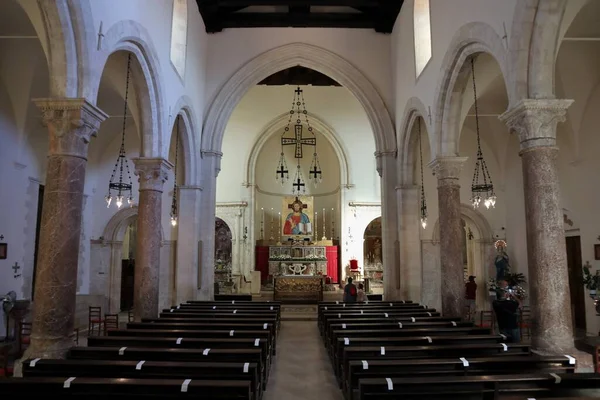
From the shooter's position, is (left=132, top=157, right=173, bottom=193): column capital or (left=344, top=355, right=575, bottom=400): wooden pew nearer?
(left=344, top=355, right=575, bottom=400): wooden pew

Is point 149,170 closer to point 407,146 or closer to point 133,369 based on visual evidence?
point 133,369

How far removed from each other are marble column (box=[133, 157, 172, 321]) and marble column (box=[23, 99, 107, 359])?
348 cm

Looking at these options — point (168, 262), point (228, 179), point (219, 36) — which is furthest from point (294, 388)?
point (228, 179)

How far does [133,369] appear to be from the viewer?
5129 mm

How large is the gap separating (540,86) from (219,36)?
1222cm

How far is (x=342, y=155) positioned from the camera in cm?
2409

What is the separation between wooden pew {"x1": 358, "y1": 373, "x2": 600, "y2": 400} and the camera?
14.2 feet

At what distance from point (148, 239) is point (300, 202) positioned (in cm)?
1410

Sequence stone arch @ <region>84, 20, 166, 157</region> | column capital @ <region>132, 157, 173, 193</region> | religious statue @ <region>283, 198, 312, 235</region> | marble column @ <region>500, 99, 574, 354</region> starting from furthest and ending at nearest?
religious statue @ <region>283, 198, 312, 235</region> < column capital @ <region>132, 157, 173, 193</region> < stone arch @ <region>84, 20, 166, 157</region> < marble column @ <region>500, 99, 574, 354</region>

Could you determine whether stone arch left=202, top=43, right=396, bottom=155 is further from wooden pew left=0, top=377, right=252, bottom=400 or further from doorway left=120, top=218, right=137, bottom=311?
wooden pew left=0, top=377, right=252, bottom=400

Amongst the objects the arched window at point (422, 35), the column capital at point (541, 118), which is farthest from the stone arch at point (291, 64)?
the column capital at point (541, 118)

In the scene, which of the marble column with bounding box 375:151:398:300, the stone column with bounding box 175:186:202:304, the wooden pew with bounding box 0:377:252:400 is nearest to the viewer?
the wooden pew with bounding box 0:377:252:400

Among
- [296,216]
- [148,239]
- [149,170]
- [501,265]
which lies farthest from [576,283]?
[296,216]

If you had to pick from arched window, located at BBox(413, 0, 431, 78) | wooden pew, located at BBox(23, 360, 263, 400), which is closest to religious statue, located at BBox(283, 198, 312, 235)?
arched window, located at BBox(413, 0, 431, 78)
